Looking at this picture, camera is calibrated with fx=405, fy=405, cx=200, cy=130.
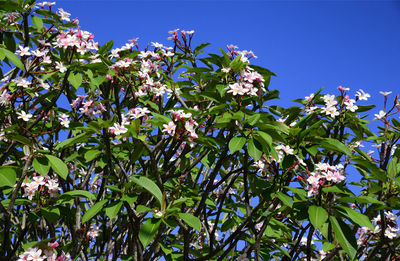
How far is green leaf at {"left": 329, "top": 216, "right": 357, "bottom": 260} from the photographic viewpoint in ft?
7.12

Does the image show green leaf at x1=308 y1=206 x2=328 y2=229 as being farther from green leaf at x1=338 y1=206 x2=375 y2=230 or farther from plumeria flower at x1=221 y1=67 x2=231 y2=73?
plumeria flower at x1=221 y1=67 x2=231 y2=73

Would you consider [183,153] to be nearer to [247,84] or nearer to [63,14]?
[247,84]

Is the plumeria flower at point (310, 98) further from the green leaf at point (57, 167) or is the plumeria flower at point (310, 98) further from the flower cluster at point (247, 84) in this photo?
the green leaf at point (57, 167)

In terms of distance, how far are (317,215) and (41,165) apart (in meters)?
1.64

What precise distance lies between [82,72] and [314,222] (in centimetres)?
183

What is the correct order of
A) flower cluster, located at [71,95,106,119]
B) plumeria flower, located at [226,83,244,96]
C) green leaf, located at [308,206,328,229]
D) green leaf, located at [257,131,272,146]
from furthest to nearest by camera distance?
flower cluster, located at [71,95,106,119] < plumeria flower, located at [226,83,244,96] < green leaf, located at [257,131,272,146] < green leaf, located at [308,206,328,229]

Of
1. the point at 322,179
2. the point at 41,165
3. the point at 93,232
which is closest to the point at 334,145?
the point at 322,179

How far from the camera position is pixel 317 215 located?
2.18 metres

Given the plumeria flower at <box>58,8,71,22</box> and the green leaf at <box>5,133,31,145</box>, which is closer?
the green leaf at <box>5,133,31,145</box>

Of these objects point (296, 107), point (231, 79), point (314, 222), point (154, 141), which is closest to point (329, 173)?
point (314, 222)

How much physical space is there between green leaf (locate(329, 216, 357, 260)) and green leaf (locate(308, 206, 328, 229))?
8cm

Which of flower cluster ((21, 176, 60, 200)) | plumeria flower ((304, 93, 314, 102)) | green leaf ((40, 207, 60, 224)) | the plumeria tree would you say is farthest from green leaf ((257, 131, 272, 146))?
flower cluster ((21, 176, 60, 200))

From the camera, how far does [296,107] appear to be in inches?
118

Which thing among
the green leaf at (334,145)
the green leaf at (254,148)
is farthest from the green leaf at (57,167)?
the green leaf at (334,145)
